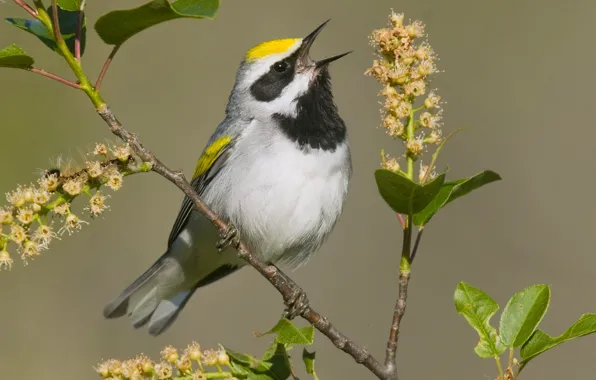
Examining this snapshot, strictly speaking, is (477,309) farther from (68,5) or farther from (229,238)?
(68,5)

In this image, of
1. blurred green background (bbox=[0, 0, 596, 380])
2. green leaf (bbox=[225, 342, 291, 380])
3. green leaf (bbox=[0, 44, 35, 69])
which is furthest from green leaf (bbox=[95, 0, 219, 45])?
blurred green background (bbox=[0, 0, 596, 380])

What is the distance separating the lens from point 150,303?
3973 mm

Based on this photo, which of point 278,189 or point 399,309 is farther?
point 278,189

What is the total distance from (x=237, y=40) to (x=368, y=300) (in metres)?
2.59

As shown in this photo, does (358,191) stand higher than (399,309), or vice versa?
(358,191)

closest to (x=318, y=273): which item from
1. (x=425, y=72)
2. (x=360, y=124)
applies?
(x=360, y=124)

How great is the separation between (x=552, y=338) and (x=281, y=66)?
2.00 m

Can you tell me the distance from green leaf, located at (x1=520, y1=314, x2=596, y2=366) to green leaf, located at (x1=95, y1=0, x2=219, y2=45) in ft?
3.44

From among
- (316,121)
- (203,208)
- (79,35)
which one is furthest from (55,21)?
(316,121)

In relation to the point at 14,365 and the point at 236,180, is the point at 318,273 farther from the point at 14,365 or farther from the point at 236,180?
the point at 236,180

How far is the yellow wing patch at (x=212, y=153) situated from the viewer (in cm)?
346

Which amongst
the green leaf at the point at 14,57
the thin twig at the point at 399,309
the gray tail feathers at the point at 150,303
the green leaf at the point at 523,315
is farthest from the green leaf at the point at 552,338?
the gray tail feathers at the point at 150,303

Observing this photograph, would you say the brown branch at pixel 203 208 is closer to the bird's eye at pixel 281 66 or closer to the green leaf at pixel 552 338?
the green leaf at pixel 552 338

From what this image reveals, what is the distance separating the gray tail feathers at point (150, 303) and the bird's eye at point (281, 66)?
1.11 m
